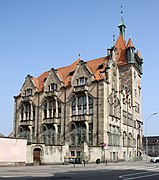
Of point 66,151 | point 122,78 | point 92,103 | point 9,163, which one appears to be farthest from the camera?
point 122,78

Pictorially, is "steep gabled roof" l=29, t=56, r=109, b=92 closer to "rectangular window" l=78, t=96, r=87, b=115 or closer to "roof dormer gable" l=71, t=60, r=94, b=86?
"roof dormer gable" l=71, t=60, r=94, b=86

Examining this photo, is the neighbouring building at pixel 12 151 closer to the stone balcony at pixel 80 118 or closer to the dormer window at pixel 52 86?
the stone balcony at pixel 80 118

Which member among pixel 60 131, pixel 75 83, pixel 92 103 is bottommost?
pixel 60 131

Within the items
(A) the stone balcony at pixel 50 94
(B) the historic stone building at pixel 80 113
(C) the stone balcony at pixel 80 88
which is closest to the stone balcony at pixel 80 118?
(B) the historic stone building at pixel 80 113

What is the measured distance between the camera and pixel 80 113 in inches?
1988

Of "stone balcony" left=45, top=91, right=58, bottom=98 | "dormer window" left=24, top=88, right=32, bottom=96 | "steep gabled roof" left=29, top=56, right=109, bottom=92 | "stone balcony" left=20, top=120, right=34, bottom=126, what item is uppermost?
"steep gabled roof" left=29, top=56, right=109, bottom=92

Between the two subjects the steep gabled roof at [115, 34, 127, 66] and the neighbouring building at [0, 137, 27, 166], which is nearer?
the neighbouring building at [0, 137, 27, 166]

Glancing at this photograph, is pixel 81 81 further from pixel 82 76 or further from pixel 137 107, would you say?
pixel 137 107

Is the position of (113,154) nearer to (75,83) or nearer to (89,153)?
(89,153)

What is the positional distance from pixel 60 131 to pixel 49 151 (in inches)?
486

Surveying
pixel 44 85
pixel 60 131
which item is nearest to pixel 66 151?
pixel 60 131

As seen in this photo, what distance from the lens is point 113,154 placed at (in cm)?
5084

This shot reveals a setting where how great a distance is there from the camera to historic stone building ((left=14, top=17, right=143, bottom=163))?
47.1m

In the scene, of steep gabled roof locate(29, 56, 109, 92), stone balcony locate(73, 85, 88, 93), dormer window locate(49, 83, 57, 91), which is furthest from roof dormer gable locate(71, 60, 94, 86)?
dormer window locate(49, 83, 57, 91)
